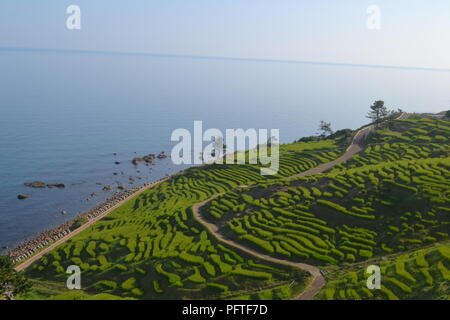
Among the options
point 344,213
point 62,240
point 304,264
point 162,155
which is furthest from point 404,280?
point 162,155

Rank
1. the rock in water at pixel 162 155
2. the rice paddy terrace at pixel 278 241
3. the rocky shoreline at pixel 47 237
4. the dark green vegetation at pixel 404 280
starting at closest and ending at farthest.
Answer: the dark green vegetation at pixel 404 280 < the rice paddy terrace at pixel 278 241 < the rocky shoreline at pixel 47 237 < the rock in water at pixel 162 155

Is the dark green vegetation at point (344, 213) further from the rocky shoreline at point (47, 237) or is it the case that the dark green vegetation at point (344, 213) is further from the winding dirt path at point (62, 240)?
the rocky shoreline at point (47, 237)

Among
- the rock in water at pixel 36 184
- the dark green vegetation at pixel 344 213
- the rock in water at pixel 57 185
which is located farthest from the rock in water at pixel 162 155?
the dark green vegetation at pixel 344 213

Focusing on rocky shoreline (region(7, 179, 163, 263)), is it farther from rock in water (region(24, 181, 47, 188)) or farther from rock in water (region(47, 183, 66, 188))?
rock in water (region(24, 181, 47, 188))

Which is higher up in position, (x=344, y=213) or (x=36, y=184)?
(x=344, y=213)

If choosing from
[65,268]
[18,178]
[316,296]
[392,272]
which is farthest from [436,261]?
[18,178]

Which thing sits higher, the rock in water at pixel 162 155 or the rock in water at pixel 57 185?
the rock in water at pixel 162 155

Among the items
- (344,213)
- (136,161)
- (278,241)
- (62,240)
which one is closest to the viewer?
(278,241)

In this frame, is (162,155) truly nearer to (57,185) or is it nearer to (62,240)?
(57,185)
